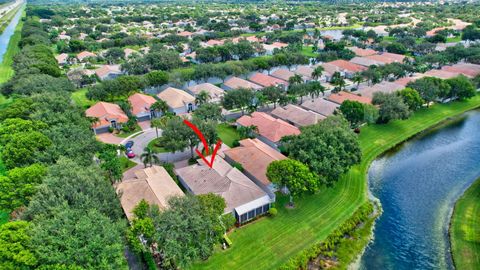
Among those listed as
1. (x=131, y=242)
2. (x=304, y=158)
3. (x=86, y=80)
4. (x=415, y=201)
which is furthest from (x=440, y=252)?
(x=86, y=80)

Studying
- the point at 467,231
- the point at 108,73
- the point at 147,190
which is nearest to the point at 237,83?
the point at 108,73

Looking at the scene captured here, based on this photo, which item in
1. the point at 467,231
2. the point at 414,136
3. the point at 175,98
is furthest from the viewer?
the point at 175,98

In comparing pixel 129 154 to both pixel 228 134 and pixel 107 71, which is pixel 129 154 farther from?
pixel 107 71

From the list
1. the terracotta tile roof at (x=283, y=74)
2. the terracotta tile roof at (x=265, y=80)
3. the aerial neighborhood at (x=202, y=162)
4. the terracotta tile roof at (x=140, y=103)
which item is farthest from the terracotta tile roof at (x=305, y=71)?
the terracotta tile roof at (x=140, y=103)

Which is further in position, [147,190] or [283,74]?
[283,74]

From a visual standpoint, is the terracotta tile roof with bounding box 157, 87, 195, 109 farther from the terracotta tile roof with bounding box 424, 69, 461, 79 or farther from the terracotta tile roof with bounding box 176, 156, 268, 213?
the terracotta tile roof with bounding box 424, 69, 461, 79

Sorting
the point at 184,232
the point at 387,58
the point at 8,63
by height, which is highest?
the point at 184,232
